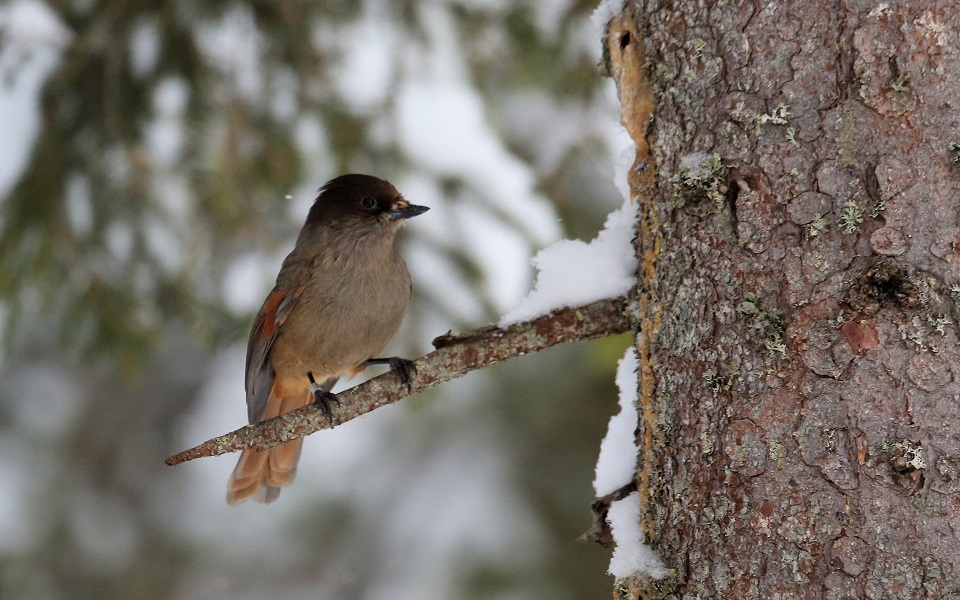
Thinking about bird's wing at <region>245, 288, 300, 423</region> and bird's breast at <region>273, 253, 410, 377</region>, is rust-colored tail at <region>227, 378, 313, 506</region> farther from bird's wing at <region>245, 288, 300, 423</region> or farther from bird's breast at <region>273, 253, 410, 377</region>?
bird's breast at <region>273, 253, 410, 377</region>

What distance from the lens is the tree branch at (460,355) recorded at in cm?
217

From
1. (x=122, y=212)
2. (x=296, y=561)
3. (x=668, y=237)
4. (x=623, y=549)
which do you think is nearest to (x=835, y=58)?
(x=668, y=237)

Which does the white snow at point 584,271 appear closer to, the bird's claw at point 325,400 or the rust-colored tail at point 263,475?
the bird's claw at point 325,400

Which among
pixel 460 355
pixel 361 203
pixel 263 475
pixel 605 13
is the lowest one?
pixel 460 355

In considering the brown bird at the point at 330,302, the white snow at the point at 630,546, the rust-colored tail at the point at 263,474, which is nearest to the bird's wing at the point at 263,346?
the brown bird at the point at 330,302

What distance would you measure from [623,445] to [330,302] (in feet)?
6.34

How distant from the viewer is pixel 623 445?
2.17m

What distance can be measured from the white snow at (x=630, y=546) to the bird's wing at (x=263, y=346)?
214cm

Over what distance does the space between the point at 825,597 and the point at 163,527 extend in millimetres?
7146

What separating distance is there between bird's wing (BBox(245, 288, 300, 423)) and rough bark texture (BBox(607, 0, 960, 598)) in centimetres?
221

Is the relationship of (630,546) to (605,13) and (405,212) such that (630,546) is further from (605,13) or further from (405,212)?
(405,212)

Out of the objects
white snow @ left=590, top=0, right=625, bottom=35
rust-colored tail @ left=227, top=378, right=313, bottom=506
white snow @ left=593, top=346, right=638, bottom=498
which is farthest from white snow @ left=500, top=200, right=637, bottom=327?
rust-colored tail @ left=227, top=378, right=313, bottom=506

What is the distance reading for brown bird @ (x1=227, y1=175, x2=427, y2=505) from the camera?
3.85m

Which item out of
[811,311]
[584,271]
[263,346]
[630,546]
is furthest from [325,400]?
[811,311]
